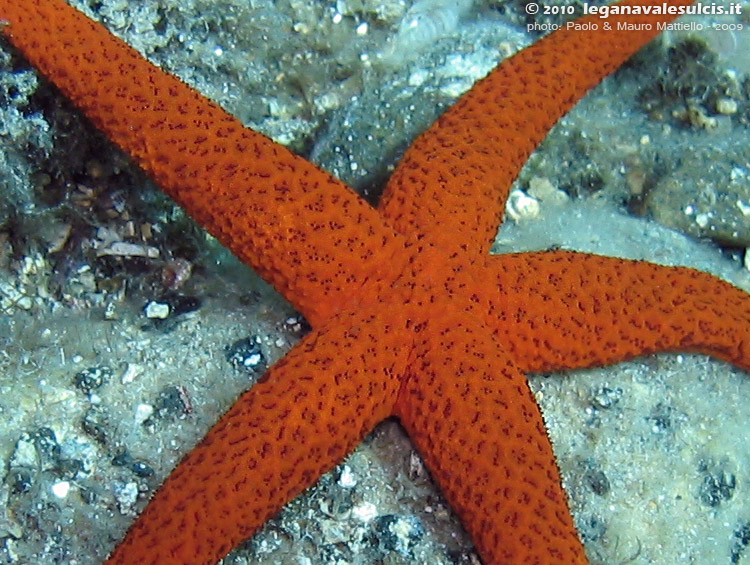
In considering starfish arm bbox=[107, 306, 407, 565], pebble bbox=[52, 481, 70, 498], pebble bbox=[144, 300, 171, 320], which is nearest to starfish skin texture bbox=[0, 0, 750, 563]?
starfish arm bbox=[107, 306, 407, 565]

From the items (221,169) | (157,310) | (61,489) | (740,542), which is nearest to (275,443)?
(61,489)

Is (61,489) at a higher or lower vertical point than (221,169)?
lower

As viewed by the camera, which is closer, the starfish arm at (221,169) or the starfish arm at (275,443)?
the starfish arm at (275,443)

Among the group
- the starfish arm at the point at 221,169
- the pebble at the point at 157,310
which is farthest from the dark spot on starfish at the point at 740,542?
the pebble at the point at 157,310

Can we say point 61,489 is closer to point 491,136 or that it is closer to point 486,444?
point 486,444

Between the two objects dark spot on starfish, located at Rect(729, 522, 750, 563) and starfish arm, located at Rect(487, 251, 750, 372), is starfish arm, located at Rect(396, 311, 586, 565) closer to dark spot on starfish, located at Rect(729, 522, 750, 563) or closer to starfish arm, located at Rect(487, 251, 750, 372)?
starfish arm, located at Rect(487, 251, 750, 372)

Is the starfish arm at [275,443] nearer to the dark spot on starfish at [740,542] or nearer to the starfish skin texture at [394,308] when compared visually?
the starfish skin texture at [394,308]

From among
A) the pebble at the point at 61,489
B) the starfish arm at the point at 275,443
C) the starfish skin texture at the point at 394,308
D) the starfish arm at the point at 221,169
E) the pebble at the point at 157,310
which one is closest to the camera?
the starfish arm at the point at 275,443

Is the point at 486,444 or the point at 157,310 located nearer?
the point at 486,444

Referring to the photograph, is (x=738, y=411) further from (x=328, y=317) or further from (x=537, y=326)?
(x=328, y=317)
